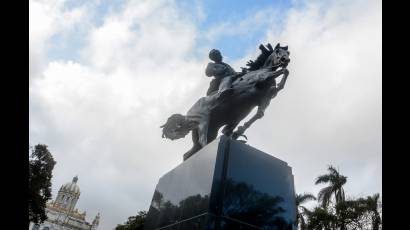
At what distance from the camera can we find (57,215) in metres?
84.8

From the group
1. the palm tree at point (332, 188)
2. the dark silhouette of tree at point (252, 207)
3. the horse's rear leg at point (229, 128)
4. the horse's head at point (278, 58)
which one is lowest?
the dark silhouette of tree at point (252, 207)

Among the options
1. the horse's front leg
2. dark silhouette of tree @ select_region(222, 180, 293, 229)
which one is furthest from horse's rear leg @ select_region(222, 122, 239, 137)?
dark silhouette of tree @ select_region(222, 180, 293, 229)

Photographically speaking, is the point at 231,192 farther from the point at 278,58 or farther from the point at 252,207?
the point at 278,58

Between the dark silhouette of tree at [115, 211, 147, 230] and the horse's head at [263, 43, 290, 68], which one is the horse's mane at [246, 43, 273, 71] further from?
the dark silhouette of tree at [115, 211, 147, 230]

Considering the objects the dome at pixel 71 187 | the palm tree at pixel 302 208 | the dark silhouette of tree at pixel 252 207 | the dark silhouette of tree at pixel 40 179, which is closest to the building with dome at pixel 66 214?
the dome at pixel 71 187

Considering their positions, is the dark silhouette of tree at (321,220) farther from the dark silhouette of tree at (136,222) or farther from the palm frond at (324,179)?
the dark silhouette of tree at (136,222)

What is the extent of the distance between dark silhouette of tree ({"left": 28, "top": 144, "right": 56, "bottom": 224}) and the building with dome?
5524 cm

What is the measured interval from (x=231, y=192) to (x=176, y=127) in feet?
8.73

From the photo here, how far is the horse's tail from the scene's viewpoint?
6.61 metres

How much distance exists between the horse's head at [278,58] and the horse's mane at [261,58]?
0.53 ft

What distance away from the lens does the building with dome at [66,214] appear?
82.4 m

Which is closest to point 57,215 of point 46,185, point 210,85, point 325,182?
point 46,185
